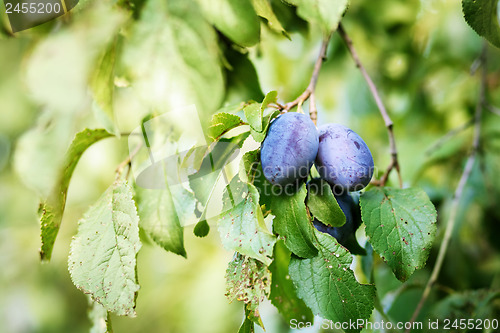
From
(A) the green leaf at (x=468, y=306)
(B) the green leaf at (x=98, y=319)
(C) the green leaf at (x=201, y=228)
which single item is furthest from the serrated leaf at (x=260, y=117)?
(A) the green leaf at (x=468, y=306)

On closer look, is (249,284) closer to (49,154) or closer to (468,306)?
(49,154)

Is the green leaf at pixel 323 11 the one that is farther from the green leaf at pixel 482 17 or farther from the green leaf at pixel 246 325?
the green leaf at pixel 246 325

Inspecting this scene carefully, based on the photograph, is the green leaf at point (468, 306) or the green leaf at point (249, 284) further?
the green leaf at point (468, 306)

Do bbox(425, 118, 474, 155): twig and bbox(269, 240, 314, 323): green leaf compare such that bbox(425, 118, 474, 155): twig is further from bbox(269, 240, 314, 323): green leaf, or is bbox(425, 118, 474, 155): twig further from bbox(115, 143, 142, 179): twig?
bbox(115, 143, 142, 179): twig

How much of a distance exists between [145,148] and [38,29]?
22 cm

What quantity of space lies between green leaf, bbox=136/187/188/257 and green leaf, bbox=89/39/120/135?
13cm

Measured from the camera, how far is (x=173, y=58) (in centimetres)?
48

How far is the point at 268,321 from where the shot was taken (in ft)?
4.11

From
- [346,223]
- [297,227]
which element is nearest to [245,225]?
[297,227]

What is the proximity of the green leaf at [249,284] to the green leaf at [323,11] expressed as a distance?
278mm

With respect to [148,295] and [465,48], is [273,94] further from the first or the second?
[148,295]

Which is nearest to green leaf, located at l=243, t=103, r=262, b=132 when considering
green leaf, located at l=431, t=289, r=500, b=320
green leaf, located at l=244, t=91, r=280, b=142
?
green leaf, located at l=244, t=91, r=280, b=142

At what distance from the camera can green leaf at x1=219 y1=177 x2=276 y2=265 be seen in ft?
1.50

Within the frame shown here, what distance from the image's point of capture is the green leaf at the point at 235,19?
1.71 ft
